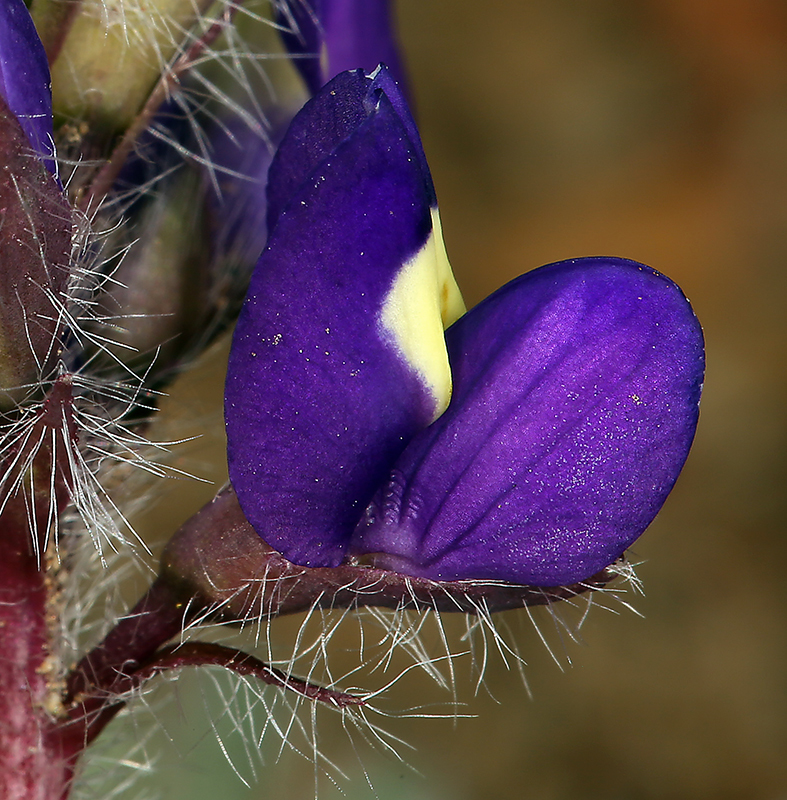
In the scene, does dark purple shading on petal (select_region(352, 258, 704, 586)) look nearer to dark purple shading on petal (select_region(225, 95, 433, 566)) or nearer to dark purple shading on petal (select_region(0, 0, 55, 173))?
dark purple shading on petal (select_region(225, 95, 433, 566))

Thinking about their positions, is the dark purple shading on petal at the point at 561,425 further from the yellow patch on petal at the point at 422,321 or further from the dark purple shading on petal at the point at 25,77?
the dark purple shading on petal at the point at 25,77

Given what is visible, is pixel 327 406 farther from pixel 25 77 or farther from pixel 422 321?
pixel 25 77

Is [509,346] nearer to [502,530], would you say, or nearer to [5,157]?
[502,530]

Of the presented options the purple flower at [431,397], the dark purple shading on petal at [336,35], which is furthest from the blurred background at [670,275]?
the purple flower at [431,397]

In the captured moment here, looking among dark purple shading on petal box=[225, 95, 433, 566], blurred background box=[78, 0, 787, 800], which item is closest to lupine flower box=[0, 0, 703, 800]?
dark purple shading on petal box=[225, 95, 433, 566]

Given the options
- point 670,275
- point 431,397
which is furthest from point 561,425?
point 670,275

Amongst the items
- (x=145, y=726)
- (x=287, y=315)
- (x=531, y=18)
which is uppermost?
(x=531, y=18)

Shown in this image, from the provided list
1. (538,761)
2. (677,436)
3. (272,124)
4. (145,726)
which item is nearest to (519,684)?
(538,761)
